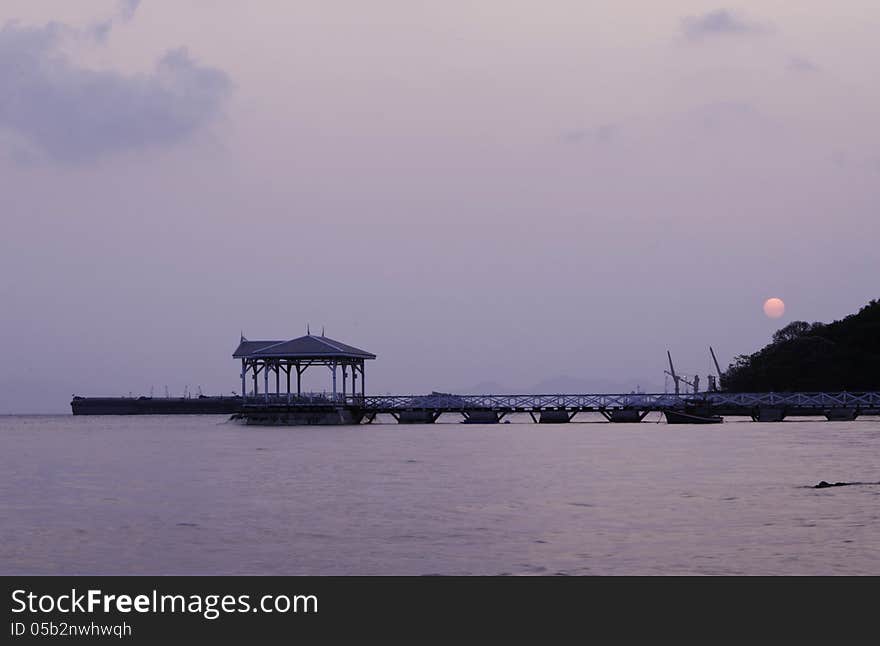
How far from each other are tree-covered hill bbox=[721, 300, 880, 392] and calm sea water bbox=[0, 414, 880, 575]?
73.4 meters

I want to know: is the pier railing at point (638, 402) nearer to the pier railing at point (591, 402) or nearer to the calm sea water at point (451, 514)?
the pier railing at point (591, 402)

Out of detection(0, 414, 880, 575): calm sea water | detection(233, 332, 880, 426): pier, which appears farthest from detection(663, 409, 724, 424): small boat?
detection(0, 414, 880, 575): calm sea water

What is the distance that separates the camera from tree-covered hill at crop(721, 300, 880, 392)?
421ft

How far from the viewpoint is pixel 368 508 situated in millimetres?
32875

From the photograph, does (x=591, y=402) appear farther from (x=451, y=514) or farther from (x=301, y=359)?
(x=451, y=514)

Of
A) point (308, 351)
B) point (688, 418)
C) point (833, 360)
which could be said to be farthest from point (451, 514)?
point (833, 360)

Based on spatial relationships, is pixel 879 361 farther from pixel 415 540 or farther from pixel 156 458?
pixel 415 540

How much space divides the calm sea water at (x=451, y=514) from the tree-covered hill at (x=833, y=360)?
241ft

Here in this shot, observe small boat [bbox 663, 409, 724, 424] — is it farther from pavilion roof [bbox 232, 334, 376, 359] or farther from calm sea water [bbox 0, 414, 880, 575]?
calm sea water [bbox 0, 414, 880, 575]

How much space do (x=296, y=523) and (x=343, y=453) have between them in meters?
32.3

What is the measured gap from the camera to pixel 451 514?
31016 millimetres

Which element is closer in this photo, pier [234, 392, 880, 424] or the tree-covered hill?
pier [234, 392, 880, 424]

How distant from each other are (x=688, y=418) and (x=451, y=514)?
80.5m

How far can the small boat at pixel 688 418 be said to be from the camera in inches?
4222
